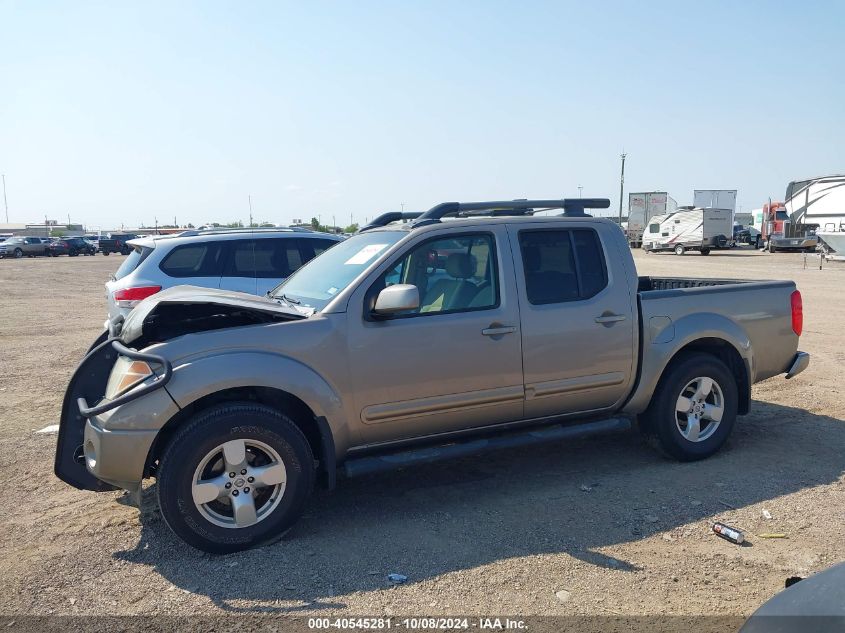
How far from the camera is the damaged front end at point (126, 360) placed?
3861 mm

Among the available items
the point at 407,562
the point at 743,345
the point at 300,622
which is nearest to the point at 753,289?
the point at 743,345

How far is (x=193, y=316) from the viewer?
13.9 ft

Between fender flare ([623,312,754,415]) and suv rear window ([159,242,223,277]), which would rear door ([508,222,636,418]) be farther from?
suv rear window ([159,242,223,277])

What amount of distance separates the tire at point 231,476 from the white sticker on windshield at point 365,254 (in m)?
1.24

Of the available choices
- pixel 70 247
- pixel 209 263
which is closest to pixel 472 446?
pixel 209 263

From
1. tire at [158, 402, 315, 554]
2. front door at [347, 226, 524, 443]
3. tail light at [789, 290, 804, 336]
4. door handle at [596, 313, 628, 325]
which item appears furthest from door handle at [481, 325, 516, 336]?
tail light at [789, 290, 804, 336]

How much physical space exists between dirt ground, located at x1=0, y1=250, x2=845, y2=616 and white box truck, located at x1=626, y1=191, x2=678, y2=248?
148 feet

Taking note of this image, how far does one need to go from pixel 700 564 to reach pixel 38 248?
5990 cm

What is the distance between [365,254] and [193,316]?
49.0 inches

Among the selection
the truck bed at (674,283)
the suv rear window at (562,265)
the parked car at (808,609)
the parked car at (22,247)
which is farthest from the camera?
the parked car at (22,247)

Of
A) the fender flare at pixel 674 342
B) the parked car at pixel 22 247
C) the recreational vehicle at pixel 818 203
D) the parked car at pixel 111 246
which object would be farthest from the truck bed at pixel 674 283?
the parked car at pixel 111 246

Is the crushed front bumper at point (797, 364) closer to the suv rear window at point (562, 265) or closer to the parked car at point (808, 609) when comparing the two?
the suv rear window at point (562, 265)

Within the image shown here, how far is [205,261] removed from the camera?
8.86 metres

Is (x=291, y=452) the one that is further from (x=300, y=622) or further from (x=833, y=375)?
(x=833, y=375)
